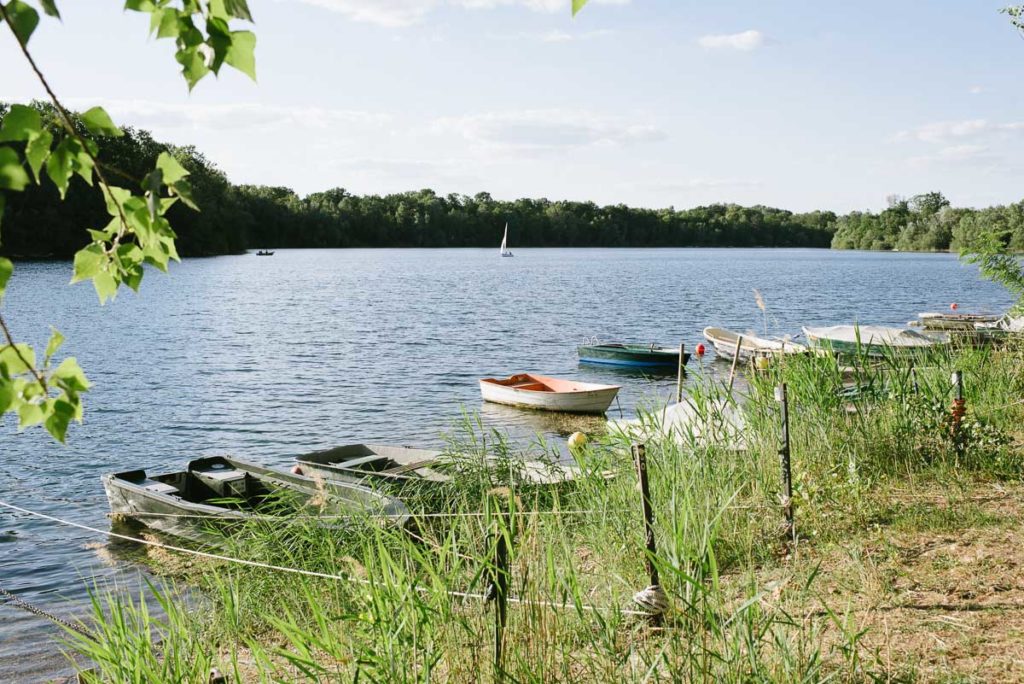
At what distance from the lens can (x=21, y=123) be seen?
1686mm

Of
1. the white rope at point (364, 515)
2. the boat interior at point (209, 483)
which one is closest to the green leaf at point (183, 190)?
the white rope at point (364, 515)

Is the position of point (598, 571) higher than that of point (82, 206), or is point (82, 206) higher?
point (82, 206)

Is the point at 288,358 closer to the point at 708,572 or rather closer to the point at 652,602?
the point at 708,572

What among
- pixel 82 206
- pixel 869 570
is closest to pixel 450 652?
pixel 869 570

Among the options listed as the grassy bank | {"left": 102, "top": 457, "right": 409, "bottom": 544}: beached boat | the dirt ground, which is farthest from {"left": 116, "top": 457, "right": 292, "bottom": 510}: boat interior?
the dirt ground

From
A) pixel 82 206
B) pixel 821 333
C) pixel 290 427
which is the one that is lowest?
pixel 290 427

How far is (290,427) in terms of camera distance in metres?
18.9

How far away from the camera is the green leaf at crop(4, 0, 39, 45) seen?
1.63 meters

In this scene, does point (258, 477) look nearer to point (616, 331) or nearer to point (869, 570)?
point (869, 570)

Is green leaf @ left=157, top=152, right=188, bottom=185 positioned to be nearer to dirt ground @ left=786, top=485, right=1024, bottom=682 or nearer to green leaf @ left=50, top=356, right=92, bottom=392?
green leaf @ left=50, top=356, right=92, bottom=392

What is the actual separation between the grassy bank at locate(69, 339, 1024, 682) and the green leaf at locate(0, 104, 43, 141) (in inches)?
94.4

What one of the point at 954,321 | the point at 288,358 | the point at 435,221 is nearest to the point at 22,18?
the point at 288,358

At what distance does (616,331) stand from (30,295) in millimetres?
34716

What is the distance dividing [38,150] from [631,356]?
2478 centimetres
